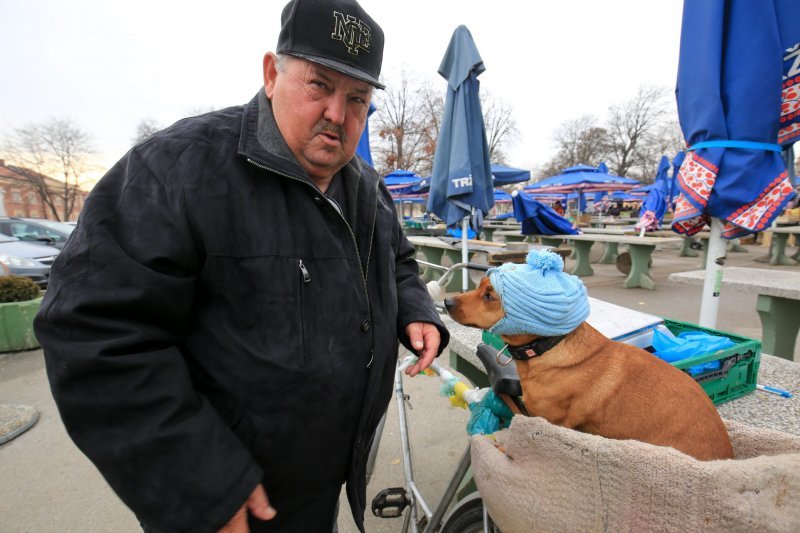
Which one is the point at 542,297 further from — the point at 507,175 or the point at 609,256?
the point at 609,256

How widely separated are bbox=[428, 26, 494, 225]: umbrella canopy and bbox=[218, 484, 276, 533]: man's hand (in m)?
4.05

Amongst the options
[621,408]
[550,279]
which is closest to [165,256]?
[550,279]

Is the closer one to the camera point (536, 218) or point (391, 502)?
point (391, 502)

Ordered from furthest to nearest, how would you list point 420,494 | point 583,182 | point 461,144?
point 583,182 < point 461,144 < point 420,494

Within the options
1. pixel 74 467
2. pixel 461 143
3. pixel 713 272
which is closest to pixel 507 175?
pixel 461 143

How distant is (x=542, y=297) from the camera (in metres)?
1.37

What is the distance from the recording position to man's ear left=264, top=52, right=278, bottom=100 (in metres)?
1.11

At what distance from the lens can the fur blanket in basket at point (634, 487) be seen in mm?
715

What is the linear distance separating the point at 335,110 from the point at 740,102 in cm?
219

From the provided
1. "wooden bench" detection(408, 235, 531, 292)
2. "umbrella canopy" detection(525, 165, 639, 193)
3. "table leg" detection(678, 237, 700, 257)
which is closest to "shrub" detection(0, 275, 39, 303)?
"wooden bench" detection(408, 235, 531, 292)

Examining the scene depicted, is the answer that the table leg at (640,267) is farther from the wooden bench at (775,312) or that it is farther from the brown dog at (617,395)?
the brown dog at (617,395)

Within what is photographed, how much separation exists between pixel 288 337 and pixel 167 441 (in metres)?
0.33

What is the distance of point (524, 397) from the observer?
1.56 metres

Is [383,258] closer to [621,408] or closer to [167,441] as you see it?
[167,441]
